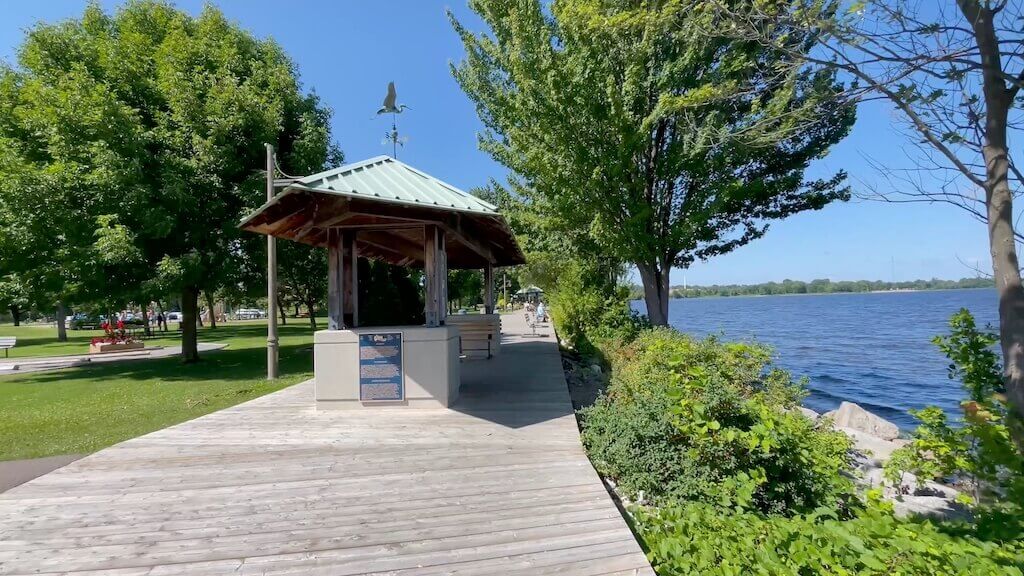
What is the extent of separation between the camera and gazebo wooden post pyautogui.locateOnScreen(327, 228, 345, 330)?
7242mm

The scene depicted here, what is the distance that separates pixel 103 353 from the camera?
66.3ft

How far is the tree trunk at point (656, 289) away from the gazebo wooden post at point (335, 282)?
921cm

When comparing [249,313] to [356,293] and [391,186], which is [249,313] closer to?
[356,293]

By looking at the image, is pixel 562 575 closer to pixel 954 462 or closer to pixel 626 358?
pixel 954 462

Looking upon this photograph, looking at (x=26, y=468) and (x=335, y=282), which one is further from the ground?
(x=335, y=282)

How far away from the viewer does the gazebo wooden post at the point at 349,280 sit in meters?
7.43

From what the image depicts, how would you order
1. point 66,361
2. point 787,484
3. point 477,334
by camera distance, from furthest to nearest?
point 66,361 < point 477,334 < point 787,484

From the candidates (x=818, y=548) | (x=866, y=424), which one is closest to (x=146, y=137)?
(x=818, y=548)

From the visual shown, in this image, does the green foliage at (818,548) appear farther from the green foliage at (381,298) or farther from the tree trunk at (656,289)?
the tree trunk at (656,289)

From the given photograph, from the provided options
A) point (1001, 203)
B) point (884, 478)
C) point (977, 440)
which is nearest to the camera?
point (1001, 203)

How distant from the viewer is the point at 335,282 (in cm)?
736

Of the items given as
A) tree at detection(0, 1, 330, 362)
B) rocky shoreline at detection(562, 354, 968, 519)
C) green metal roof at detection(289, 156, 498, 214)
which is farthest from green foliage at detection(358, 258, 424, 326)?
tree at detection(0, 1, 330, 362)

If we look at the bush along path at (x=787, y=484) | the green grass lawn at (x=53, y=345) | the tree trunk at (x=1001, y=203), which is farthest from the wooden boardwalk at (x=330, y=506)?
the green grass lawn at (x=53, y=345)

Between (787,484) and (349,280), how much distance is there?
615 cm
